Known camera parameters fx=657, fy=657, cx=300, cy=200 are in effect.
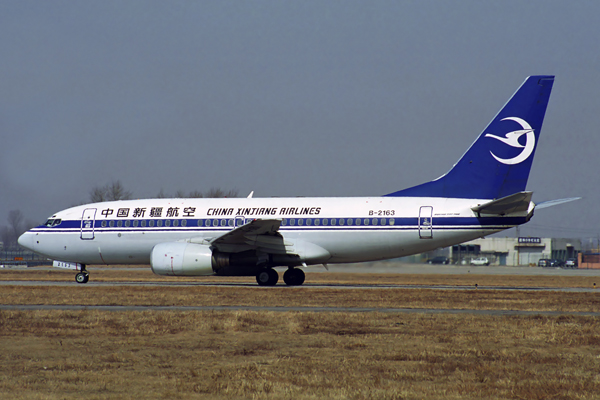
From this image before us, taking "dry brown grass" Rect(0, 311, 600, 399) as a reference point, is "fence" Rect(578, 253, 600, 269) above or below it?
above

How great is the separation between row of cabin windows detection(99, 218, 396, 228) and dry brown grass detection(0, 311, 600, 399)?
12057 mm

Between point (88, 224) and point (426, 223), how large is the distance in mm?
16744

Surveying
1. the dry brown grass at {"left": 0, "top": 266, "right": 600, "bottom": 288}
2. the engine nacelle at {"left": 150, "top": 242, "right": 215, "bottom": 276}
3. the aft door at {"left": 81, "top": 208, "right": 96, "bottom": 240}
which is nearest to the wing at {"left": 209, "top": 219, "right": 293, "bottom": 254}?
the engine nacelle at {"left": 150, "top": 242, "right": 215, "bottom": 276}

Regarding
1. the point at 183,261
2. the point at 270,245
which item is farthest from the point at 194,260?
the point at 270,245

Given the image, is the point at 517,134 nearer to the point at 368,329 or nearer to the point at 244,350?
the point at 368,329

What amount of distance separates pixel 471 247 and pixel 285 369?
104 m

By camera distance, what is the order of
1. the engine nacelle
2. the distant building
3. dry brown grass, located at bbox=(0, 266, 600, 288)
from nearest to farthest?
1. the engine nacelle
2. dry brown grass, located at bbox=(0, 266, 600, 288)
3. the distant building

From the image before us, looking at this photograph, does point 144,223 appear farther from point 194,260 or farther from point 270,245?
point 270,245

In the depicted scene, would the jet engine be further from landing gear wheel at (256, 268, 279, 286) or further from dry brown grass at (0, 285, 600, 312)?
dry brown grass at (0, 285, 600, 312)

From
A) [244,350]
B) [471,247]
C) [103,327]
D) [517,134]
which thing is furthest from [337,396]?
[471,247]

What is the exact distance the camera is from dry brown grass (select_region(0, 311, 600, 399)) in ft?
27.6

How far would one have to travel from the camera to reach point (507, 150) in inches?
1092

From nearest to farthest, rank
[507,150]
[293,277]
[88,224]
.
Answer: [507,150] < [293,277] < [88,224]

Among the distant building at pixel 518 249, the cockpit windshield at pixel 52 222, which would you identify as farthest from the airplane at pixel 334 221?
the distant building at pixel 518 249
